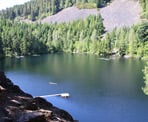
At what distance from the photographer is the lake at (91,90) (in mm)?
55375

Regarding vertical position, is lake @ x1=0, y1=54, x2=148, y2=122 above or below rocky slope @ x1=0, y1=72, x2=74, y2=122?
below

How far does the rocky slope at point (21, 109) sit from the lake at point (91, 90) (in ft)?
109

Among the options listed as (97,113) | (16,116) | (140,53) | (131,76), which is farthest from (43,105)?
(140,53)

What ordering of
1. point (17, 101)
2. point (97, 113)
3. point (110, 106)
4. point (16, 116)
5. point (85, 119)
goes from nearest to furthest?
point (16, 116), point (17, 101), point (85, 119), point (97, 113), point (110, 106)

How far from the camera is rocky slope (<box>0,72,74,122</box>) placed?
14.0 metres

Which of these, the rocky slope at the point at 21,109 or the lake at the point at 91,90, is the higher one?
the rocky slope at the point at 21,109

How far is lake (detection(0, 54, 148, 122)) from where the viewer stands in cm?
5538

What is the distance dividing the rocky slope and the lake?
33266mm

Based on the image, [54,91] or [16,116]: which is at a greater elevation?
[16,116]

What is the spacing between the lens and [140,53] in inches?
6403

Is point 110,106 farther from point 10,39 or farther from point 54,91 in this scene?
point 10,39

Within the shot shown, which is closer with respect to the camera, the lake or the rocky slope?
the rocky slope

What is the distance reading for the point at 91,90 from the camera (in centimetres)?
7412

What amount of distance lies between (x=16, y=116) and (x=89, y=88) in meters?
62.6
